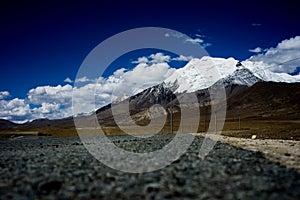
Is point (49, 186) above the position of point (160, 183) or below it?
Answer: below

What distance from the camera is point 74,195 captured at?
1066cm

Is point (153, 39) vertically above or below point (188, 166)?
above

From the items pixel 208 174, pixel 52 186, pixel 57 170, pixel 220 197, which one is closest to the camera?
pixel 220 197

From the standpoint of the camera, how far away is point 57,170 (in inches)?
607

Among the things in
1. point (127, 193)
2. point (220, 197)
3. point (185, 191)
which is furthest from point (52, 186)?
point (220, 197)

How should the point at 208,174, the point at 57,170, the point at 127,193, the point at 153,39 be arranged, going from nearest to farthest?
the point at 127,193, the point at 208,174, the point at 57,170, the point at 153,39

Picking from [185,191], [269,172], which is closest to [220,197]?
[185,191]

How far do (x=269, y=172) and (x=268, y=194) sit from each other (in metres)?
4.18

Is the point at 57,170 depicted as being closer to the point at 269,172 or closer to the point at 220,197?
the point at 220,197

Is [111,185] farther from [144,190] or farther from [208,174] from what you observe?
[208,174]

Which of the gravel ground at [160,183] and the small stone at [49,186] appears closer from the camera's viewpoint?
the gravel ground at [160,183]

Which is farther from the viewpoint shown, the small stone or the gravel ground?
the small stone

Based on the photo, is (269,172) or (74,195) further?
(269,172)

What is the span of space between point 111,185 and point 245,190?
4981 millimetres
